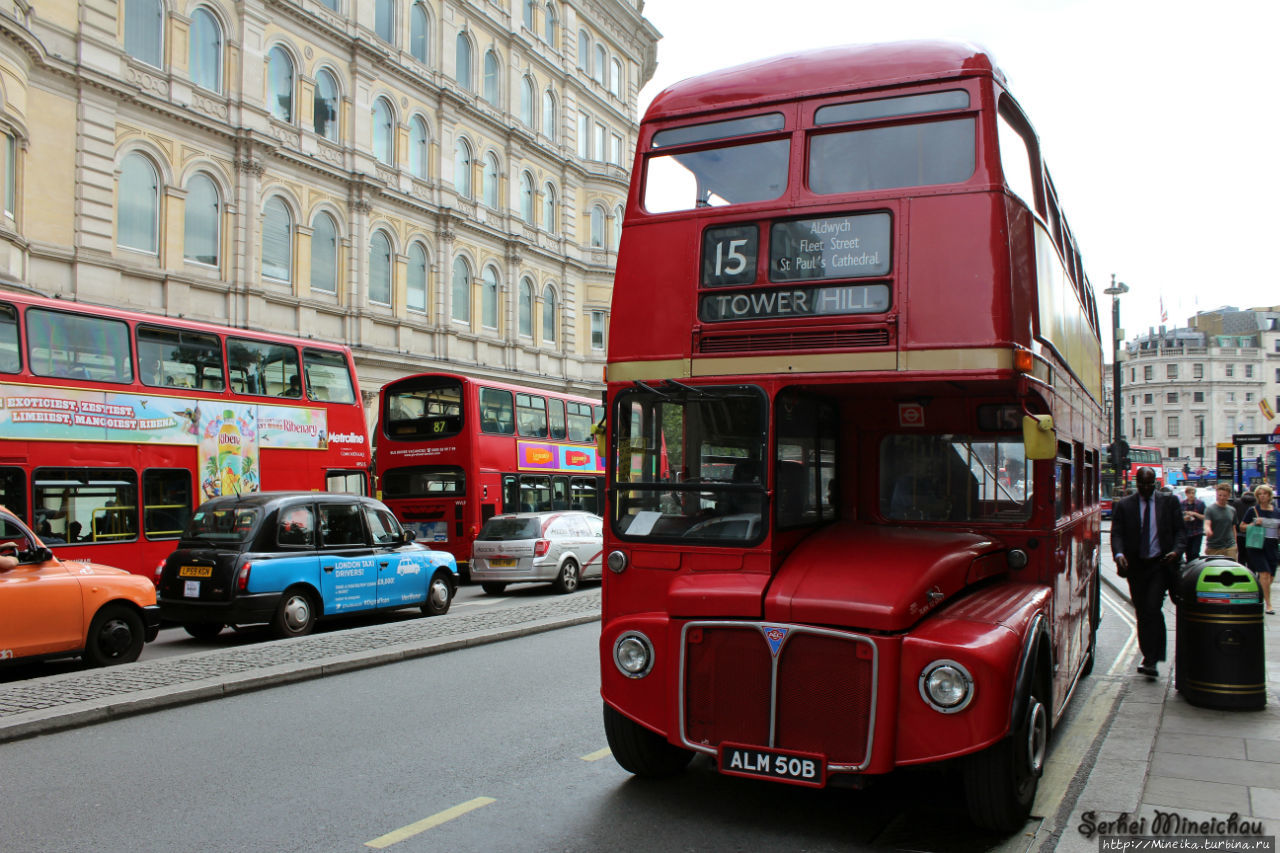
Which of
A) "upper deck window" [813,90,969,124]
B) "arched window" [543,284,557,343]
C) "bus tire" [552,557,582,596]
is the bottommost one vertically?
"bus tire" [552,557,582,596]

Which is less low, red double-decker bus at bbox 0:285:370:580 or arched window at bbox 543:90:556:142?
arched window at bbox 543:90:556:142

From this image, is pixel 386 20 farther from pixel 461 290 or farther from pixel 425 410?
pixel 425 410

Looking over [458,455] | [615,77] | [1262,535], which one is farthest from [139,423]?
[615,77]

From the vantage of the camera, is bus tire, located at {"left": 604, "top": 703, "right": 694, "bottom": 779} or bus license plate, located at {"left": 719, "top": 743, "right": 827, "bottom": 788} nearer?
bus license plate, located at {"left": 719, "top": 743, "right": 827, "bottom": 788}

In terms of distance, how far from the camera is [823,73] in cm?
586

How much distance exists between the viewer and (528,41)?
40.3m

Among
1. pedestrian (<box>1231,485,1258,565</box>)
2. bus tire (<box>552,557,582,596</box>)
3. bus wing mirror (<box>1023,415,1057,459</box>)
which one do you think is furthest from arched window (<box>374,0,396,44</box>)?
bus wing mirror (<box>1023,415,1057,459</box>)

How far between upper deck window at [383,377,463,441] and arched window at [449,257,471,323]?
16170mm

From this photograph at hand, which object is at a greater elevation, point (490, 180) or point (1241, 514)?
point (490, 180)

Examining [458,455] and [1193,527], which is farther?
[458,455]

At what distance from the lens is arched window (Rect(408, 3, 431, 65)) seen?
1384 inches

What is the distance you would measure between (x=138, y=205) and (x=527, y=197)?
1760cm

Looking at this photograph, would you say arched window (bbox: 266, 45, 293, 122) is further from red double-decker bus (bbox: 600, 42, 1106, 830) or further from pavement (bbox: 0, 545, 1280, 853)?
red double-decker bus (bbox: 600, 42, 1106, 830)

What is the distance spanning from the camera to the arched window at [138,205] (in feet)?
84.1
